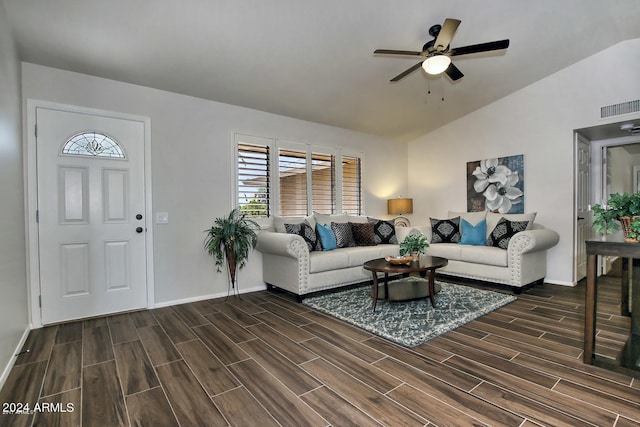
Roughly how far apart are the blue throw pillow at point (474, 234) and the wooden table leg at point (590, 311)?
2.48 meters

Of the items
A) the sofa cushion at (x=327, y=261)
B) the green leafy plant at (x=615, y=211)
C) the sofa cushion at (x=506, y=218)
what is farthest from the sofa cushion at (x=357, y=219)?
the green leafy plant at (x=615, y=211)

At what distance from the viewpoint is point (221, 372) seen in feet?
7.07

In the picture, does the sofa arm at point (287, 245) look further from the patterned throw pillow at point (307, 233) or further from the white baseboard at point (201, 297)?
the white baseboard at point (201, 297)

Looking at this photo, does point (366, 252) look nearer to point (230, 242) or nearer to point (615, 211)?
point (230, 242)

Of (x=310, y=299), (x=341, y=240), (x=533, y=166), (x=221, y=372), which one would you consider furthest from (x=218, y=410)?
(x=533, y=166)

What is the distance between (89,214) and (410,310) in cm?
350

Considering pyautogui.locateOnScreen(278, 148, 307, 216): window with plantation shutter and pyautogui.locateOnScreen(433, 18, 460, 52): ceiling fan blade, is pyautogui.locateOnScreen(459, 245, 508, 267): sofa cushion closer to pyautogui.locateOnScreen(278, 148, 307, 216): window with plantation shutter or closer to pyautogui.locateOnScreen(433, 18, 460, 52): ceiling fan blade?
pyautogui.locateOnScreen(278, 148, 307, 216): window with plantation shutter

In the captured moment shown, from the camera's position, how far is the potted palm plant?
3842mm

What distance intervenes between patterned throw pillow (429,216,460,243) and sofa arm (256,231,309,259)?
240cm

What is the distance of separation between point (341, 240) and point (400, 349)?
2228mm

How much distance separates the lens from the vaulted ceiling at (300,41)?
103 inches

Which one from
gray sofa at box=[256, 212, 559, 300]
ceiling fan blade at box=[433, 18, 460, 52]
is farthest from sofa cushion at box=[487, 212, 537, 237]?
ceiling fan blade at box=[433, 18, 460, 52]

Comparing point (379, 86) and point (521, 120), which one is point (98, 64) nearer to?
point (379, 86)

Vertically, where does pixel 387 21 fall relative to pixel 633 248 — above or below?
above
